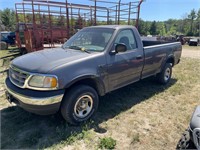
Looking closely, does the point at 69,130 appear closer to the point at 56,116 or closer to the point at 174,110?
the point at 56,116

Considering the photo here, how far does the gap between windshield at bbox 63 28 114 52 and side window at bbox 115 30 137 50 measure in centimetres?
23

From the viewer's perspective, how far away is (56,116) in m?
3.88

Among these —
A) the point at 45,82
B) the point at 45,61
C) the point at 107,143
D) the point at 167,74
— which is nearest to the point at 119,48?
the point at 45,61

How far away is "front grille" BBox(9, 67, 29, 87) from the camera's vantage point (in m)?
3.21

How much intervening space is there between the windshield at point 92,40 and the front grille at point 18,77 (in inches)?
52.7

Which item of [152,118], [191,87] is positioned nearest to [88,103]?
[152,118]

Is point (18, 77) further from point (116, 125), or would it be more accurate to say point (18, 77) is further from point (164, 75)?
point (164, 75)

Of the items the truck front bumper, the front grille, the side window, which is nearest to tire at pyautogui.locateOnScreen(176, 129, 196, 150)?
the truck front bumper

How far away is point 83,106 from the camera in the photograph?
3645 mm

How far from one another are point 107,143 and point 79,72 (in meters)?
1.26

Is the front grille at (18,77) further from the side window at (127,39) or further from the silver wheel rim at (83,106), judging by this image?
the side window at (127,39)

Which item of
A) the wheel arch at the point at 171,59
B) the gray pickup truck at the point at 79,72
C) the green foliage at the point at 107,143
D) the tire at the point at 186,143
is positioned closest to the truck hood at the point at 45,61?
the gray pickup truck at the point at 79,72

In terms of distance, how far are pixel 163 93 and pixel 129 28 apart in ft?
6.97

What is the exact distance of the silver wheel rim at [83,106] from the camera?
3.54 metres
